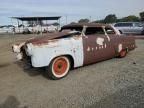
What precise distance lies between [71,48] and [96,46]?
1.14 metres

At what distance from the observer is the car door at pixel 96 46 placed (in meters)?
7.31

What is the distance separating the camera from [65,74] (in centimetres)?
685

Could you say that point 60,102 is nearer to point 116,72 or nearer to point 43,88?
point 43,88

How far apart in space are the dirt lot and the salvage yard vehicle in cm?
36

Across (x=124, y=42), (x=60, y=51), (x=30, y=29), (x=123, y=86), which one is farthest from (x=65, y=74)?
(x=30, y=29)

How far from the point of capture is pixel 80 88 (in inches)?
223

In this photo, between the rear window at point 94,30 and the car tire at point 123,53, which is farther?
the car tire at point 123,53

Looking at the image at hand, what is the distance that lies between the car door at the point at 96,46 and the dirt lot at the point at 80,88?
13.7 inches

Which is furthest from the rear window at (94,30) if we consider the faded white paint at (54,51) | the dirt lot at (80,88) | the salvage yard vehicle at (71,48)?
the dirt lot at (80,88)

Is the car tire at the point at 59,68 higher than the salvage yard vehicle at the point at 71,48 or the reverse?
the reverse

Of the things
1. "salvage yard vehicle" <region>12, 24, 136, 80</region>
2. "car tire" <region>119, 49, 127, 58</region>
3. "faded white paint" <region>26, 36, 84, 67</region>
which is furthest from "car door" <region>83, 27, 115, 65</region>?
"car tire" <region>119, 49, 127, 58</region>

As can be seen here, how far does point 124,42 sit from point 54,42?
11.9ft

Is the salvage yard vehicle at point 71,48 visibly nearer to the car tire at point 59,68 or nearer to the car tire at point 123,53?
the car tire at point 59,68

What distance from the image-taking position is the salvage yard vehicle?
6250 millimetres
